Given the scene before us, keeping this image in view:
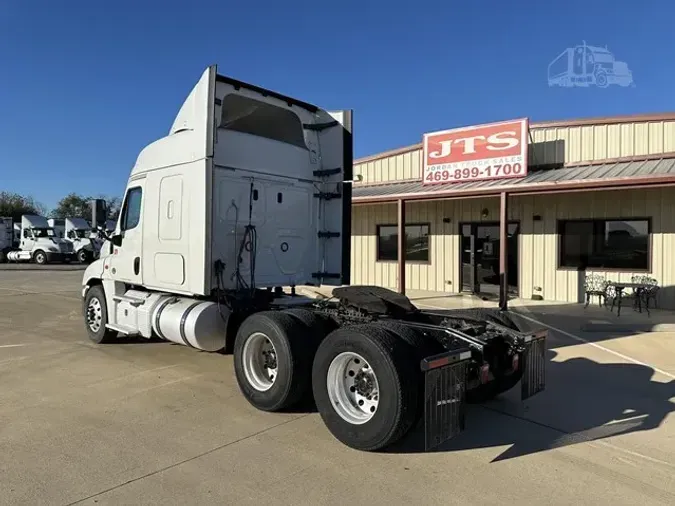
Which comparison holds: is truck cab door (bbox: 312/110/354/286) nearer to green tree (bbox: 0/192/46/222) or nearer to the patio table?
the patio table

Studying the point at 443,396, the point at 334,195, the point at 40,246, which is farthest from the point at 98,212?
the point at 40,246

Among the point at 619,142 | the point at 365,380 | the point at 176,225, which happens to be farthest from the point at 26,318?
the point at 619,142

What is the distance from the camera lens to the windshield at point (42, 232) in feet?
113

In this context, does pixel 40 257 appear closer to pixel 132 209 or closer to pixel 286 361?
pixel 132 209

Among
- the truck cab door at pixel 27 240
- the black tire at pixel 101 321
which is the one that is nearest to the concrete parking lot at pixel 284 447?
the black tire at pixel 101 321

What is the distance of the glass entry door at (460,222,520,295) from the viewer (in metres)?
14.4

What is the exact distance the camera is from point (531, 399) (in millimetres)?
5504

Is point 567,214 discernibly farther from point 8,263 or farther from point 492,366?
point 8,263

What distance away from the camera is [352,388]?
436 centimetres

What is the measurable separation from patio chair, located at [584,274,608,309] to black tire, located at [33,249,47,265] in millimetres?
32321

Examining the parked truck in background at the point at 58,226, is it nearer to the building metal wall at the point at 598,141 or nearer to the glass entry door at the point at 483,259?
the glass entry door at the point at 483,259

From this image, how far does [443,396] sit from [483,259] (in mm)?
11606

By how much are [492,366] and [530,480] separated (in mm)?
1164

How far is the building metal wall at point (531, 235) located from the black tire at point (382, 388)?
10.4 meters
